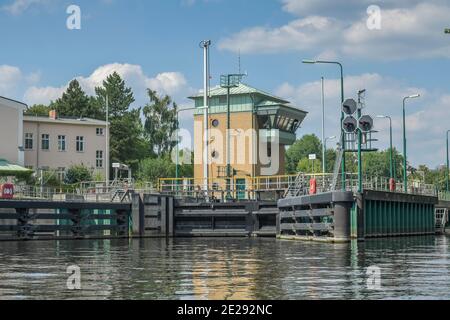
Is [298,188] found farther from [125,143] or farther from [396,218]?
[125,143]

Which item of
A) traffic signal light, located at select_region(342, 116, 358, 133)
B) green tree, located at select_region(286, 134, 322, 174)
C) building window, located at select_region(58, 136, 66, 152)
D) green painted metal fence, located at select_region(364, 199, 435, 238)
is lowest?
green painted metal fence, located at select_region(364, 199, 435, 238)

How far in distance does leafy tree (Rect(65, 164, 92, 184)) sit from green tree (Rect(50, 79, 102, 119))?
28772 mm

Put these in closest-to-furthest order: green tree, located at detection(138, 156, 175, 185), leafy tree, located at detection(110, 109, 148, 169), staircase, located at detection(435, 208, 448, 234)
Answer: staircase, located at detection(435, 208, 448, 234) < green tree, located at detection(138, 156, 175, 185) < leafy tree, located at detection(110, 109, 148, 169)

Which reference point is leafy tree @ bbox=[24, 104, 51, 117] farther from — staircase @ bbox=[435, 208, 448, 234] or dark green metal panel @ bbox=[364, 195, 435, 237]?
dark green metal panel @ bbox=[364, 195, 435, 237]

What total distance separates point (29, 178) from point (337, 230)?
129 feet

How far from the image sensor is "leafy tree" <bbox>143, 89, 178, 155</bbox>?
352 feet

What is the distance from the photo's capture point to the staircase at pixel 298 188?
42.8 metres

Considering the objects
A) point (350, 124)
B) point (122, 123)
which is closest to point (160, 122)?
point (122, 123)

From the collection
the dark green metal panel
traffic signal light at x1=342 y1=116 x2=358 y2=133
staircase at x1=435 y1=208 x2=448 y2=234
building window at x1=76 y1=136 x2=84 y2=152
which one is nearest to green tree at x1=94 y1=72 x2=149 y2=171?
building window at x1=76 y1=136 x2=84 y2=152

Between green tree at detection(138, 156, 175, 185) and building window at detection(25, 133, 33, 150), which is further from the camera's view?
green tree at detection(138, 156, 175, 185)

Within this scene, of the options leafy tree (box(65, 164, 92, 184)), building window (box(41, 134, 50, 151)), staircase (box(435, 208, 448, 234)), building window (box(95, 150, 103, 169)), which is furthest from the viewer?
building window (box(95, 150, 103, 169))
